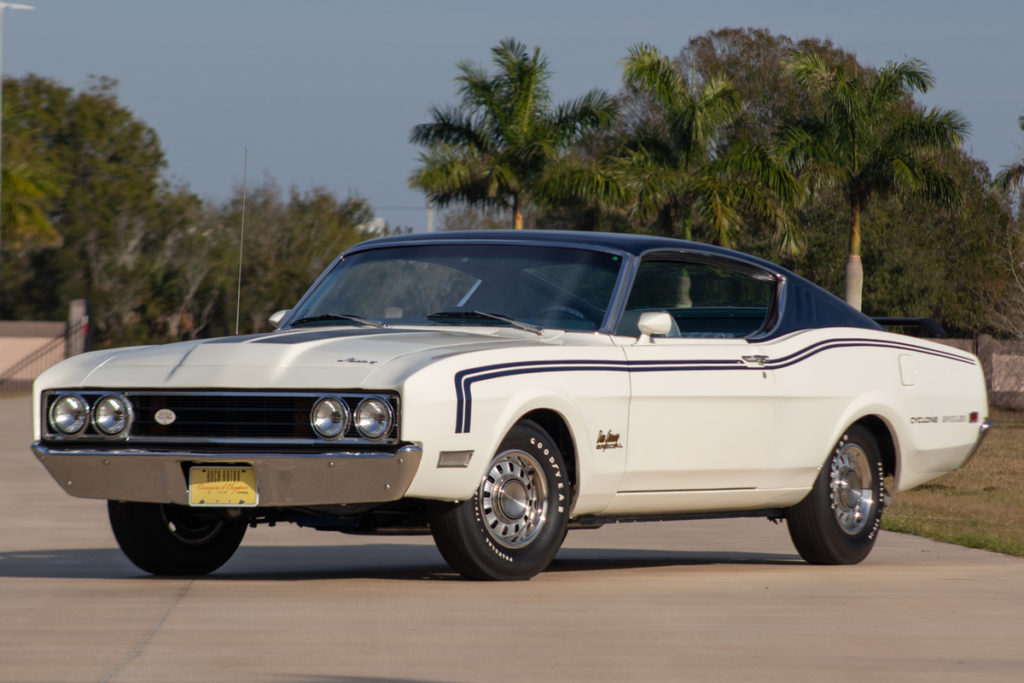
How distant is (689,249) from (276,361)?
2705mm

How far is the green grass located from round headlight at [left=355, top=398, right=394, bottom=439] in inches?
198

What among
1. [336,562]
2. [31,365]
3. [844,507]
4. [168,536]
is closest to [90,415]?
[168,536]

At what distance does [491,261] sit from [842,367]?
2.14m

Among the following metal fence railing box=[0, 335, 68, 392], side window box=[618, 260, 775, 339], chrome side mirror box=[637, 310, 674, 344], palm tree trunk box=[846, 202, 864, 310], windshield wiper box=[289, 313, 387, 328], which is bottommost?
metal fence railing box=[0, 335, 68, 392]

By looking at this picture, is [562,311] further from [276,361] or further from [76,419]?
[76,419]

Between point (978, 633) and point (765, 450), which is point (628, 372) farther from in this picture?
point (978, 633)

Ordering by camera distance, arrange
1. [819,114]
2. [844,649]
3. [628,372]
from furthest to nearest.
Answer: [819,114]
[628,372]
[844,649]

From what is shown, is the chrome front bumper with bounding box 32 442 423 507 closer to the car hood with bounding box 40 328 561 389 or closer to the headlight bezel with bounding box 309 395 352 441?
Answer: the headlight bezel with bounding box 309 395 352 441

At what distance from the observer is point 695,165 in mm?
39406

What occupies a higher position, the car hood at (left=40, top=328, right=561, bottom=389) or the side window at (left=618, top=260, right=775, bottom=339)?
the side window at (left=618, top=260, right=775, bottom=339)

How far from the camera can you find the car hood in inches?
289

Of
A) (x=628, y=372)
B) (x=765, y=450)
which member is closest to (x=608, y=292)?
(x=628, y=372)

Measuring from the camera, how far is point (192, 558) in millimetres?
8617

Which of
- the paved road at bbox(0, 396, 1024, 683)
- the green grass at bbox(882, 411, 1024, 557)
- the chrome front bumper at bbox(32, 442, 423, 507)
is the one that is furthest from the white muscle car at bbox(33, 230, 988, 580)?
the green grass at bbox(882, 411, 1024, 557)
